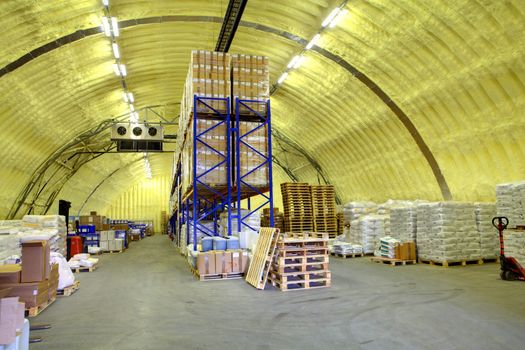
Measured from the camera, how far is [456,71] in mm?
11539

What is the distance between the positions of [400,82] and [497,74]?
11.2 ft

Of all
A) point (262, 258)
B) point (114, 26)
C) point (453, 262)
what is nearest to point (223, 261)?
point (262, 258)

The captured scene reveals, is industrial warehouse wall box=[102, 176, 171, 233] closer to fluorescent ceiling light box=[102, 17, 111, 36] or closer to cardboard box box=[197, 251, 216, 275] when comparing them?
fluorescent ceiling light box=[102, 17, 111, 36]

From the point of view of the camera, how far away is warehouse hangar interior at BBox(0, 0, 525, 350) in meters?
5.55

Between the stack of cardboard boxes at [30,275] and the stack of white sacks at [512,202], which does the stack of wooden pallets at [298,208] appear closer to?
the stack of white sacks at [512,202]

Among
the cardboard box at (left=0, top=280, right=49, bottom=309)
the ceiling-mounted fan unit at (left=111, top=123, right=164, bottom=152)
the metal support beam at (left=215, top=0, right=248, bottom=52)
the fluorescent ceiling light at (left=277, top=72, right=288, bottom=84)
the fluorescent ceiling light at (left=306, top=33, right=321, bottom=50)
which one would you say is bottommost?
the cardboard box at (left=0, top=280, right=49, bottom=309)

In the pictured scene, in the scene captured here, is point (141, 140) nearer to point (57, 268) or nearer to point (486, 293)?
point (57, 268)

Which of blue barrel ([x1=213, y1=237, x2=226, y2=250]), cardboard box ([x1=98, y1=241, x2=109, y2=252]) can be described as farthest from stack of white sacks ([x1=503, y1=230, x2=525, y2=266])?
cardboard box ([x1=98, y1=241, x2=109, y2=252])

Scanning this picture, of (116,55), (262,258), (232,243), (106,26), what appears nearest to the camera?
(262,258)

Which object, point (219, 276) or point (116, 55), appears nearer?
point (219, 276)

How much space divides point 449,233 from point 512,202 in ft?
6.34

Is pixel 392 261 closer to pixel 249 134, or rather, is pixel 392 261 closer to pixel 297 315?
pixel 249 134

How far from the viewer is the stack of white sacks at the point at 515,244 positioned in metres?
8.98

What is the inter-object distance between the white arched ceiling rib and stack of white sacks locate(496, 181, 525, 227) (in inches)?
83.1
